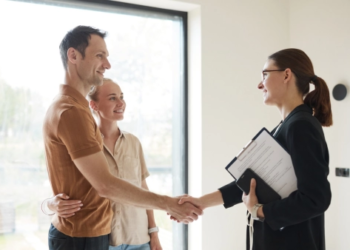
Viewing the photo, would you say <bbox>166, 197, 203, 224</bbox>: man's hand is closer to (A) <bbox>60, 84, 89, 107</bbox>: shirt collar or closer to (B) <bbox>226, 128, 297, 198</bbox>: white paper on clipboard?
(B) <bbox>226, 128, 297, 198</bbox>: white paper on clipboard

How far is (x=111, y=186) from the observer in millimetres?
1713

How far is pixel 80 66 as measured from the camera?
6.09ft

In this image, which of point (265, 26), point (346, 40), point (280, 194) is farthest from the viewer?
point (265, 26)

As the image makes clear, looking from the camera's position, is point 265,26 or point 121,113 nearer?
point 121,113

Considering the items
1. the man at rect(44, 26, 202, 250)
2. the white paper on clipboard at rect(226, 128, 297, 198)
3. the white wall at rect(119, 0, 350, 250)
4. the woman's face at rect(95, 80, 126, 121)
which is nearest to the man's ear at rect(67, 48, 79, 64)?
the man at rect(44, 26, 202, 250)

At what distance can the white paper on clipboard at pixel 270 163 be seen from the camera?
164 cm

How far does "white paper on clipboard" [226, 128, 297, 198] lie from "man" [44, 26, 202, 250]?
0.47m

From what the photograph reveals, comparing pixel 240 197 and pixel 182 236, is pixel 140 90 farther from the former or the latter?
pixel 240 197

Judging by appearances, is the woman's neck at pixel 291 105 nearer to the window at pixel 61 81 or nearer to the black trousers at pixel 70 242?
the black trousers at pixel 70 242

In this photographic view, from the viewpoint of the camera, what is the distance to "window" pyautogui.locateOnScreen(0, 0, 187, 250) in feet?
9.04

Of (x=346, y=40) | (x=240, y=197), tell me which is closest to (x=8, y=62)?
(x=240, y=197)

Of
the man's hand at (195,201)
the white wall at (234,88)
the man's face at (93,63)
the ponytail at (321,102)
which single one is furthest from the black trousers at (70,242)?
the white wall at (234,88)

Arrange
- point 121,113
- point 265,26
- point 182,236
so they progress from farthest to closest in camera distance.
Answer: point 265,26 < point 182,236 < point 121,113

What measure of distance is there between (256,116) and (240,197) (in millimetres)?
1623
